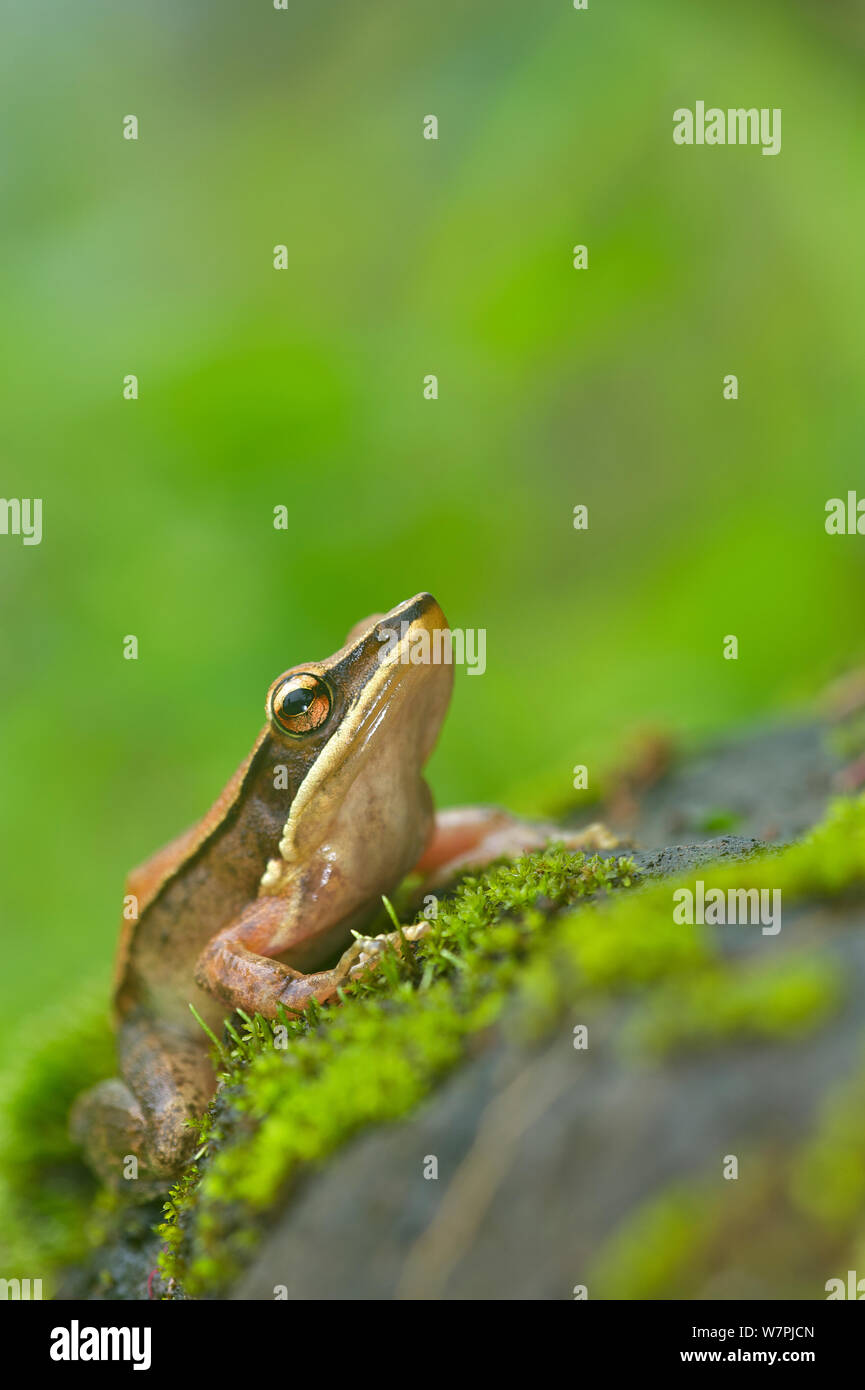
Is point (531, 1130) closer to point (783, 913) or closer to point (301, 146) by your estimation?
point (783, 913)

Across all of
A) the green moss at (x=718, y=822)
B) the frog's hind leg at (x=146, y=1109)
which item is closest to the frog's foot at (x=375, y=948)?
the frog's hind leg at (x=146, y=1109)

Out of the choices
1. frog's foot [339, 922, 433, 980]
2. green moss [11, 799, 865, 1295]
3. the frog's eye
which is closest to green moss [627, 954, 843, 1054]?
green moss [11, 799, 865, 1295]

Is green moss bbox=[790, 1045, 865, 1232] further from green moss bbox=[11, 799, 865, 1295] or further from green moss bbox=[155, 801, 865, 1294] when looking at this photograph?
green moss bbox=[155, 801, 865, 1294]

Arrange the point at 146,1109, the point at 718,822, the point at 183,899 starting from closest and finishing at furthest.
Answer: the point at 146,1109, the point at 183,899, the point at 718,822

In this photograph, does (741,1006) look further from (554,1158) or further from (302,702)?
(302,702)

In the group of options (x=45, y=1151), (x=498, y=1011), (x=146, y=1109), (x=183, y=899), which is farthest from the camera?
(x=45, y=1151)

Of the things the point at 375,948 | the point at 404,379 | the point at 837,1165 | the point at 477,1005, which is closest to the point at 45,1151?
the point at 375,948

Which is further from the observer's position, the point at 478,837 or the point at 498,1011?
the point at 478,837
